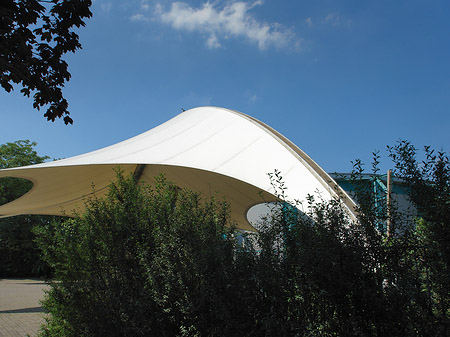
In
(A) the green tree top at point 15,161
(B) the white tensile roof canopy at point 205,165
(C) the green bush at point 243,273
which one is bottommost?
(C) the green bush at point 243,273

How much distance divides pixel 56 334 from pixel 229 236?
96.8 inches

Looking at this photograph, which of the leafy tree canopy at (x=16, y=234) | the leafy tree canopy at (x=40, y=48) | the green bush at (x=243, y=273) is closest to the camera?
the green bush at (x=243, y=273)

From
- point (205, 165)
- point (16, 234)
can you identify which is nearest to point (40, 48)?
point (205, 165)

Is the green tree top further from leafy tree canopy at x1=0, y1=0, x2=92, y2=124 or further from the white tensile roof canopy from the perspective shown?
leafy tree canopy at x1=0, y1=0, x2=92, y2=124

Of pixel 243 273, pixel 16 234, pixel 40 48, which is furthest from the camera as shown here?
pixel 16 234

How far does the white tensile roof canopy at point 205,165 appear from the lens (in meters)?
5.61

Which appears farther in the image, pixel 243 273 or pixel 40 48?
pixel 40 48

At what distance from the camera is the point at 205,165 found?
6148 mm

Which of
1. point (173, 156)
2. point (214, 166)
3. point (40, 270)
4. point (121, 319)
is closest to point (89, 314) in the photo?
point (121, 319)

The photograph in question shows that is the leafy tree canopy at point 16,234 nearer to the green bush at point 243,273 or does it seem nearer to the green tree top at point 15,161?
the green tree top at point 15,161

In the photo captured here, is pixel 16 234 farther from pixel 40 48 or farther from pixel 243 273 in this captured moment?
pixel 243 273

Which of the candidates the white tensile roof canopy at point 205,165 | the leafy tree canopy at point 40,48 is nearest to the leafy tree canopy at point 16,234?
the white tensile roof canopy at point 205,165

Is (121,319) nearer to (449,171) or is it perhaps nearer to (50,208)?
(449,171)

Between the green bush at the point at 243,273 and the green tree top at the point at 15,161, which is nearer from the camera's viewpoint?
the green bush at the point at 243,273
